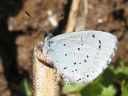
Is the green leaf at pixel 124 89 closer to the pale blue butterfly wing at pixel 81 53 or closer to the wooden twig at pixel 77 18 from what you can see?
the wooden twig at pixel 77 18

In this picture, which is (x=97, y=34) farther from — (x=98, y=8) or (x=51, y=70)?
(x=98, y=8)

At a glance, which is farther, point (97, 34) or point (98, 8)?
point (98, 8)

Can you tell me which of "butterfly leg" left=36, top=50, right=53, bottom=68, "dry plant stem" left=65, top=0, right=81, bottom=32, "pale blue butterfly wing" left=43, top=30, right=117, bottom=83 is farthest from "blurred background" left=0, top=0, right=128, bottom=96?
"butterfly leg" left=36, top=50, right=53, bottom=68

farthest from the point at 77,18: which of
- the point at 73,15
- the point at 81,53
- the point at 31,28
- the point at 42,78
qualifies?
the point at 42,78

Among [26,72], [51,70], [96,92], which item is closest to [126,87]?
[96,92]

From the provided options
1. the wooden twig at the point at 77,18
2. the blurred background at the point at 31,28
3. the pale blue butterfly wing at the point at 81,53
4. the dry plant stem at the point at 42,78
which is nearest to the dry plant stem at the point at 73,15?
the wooden twig at the point at 77,18
